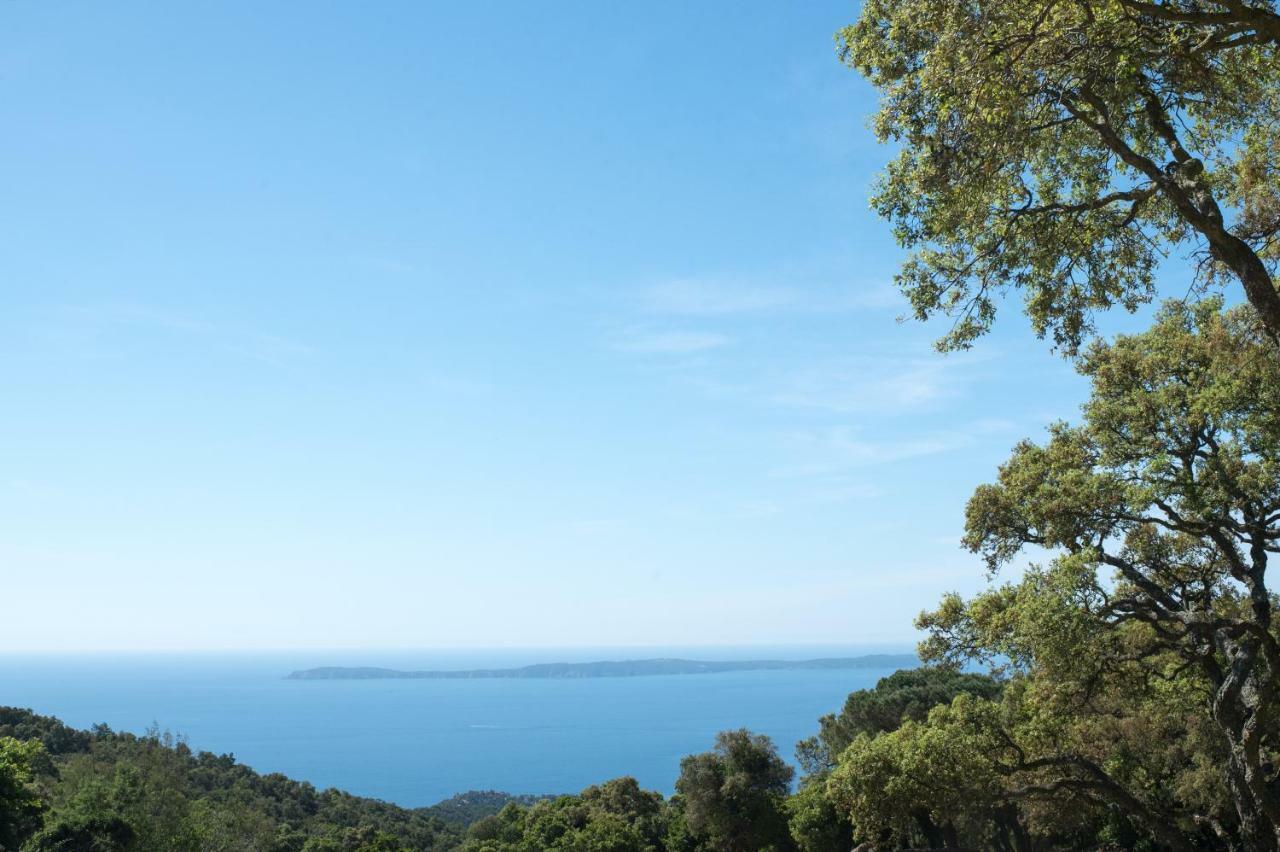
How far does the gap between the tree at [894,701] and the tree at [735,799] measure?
3.46 m

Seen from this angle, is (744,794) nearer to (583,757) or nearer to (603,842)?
(603,842)

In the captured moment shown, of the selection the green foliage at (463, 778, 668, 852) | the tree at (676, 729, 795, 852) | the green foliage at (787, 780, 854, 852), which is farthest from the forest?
the green foliage at (463, 778, 668, 852)

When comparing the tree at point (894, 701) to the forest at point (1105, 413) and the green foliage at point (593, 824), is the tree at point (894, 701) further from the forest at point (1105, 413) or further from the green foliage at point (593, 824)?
the forest at point (1105, 413)

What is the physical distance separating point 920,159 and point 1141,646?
7.85 metres

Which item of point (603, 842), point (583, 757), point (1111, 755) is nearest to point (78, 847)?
point (603, 842)

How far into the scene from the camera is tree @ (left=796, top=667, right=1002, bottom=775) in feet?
108

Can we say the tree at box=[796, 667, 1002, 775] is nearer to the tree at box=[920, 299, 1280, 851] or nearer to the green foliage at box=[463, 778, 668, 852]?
the green foliage at box=[463, 778, 668, 852]

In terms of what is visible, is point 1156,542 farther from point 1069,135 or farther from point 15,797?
point 15,797

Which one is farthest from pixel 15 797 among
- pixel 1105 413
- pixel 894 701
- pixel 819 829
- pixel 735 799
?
pixel 894 701

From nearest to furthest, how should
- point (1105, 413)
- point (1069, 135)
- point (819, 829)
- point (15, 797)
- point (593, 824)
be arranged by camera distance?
point (1069, 135)
point (1105, 413)
point (15, 797)
point (819, 829)
point (593, 824)

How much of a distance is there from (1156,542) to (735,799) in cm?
2181

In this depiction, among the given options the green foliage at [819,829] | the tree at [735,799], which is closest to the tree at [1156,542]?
the green foliage at [819,829]

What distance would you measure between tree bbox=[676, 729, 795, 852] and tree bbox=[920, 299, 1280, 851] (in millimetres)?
19562

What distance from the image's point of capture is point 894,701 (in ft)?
108
